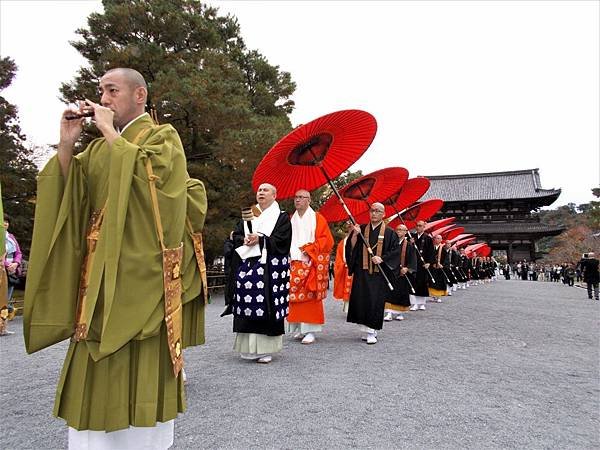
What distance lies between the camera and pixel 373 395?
390 cm

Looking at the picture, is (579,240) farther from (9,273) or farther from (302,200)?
(9,273)

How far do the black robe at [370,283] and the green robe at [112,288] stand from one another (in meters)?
4.62

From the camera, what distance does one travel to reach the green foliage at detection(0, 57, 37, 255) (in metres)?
12.3

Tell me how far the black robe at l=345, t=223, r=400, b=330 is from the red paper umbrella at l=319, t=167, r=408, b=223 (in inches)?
59.2

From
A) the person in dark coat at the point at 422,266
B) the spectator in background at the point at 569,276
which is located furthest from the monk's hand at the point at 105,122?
the spectator in background at the point at 569,276

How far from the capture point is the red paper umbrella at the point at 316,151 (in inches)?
212

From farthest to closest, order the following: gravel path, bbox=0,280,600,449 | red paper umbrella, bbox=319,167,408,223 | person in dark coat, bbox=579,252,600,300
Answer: person in dark coat, bbox=579,252,600,300 → red paper umbrella, bbox=319,167,408,223 → gravel path, bbox=0,280,600,449

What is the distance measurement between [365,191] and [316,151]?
9.59 feet

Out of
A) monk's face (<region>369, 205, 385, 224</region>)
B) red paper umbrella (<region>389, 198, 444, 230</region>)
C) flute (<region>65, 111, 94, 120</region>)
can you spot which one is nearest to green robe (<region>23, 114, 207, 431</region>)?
flute (<region>65, 111, 94, 120</region>)

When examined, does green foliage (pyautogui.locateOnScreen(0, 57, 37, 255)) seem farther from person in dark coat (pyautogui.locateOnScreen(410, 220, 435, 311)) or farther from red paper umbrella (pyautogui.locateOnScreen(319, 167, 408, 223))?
person in dark coat (pyautogui.locateOnScreen(410, 220, 435, 311))

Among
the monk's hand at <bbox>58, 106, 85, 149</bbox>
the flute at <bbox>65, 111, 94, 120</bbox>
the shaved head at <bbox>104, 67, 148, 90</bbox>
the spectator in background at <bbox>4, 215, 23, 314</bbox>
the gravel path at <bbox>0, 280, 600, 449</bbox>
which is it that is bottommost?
the gravel path at <bbox>0, 280, 600, 449</bbox>

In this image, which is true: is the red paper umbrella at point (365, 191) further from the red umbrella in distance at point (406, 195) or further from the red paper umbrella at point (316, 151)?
the red paper umbrella at point (316, 151)

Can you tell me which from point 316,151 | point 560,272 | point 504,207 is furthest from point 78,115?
point 504,207

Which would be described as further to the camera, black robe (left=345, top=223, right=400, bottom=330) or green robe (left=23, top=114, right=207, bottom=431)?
black robe (left=345, top=223, right=400, bottom=330)
